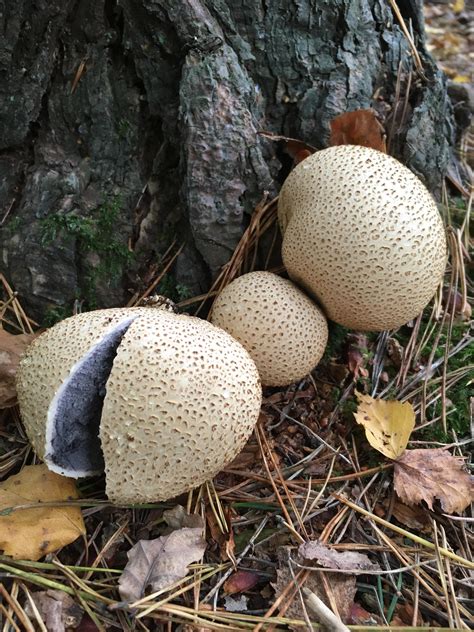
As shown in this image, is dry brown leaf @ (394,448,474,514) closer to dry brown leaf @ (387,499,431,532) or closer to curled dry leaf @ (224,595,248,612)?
dry brown leaf @ (387,499,431,532)

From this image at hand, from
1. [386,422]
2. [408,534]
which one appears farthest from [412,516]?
[386,422]

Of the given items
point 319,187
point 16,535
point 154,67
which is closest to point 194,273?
point 319,187

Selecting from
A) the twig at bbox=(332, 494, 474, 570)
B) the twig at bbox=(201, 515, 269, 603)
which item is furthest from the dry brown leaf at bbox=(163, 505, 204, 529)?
the twig at bbox=(332, 494, 474, 570)

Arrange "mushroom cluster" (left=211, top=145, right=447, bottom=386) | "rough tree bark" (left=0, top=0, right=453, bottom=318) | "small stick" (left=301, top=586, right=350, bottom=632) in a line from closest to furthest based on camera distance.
Result: "small stick" (left=301, top=586, right=350, bottom=632), "mushroom cluster" (left=211, top=145, right=447, bottom=386), "rough tree bark" (left=0, top=0, right=453, bottom=318)

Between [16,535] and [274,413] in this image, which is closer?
[16,535]

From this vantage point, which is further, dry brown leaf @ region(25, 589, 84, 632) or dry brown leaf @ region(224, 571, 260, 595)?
dry brown leaf @ region(224, 571, 260, 595)

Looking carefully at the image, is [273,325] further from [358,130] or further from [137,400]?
[358,130]

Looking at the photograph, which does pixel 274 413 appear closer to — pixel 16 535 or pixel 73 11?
pixel 16 535
